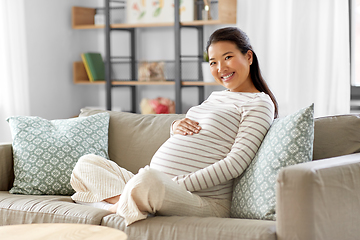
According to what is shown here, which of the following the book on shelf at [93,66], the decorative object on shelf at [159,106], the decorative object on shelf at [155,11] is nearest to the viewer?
the decorative object on shelf at [155,11]

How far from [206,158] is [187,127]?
17cm

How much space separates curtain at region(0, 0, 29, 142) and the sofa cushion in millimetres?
2511

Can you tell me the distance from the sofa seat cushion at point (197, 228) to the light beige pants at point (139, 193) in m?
0.03

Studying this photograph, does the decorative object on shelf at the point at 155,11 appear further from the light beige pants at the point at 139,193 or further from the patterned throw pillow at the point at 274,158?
the patterned throw pillow at the point at 274,158

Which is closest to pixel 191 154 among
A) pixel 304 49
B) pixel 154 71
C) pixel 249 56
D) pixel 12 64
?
pixel 249 56

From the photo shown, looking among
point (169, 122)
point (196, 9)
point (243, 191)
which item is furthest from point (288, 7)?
point (243, 191)

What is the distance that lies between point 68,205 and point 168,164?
40 centimetres

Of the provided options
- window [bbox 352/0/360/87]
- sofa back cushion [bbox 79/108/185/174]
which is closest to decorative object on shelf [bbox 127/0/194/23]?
window [bbox 352/0/360/87]

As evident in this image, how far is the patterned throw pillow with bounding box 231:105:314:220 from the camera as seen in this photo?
1566mm

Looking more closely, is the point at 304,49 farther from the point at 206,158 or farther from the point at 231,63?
the point at 206,158

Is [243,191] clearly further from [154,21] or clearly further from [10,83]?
[10,83]

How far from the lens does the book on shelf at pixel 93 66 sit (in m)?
3.97

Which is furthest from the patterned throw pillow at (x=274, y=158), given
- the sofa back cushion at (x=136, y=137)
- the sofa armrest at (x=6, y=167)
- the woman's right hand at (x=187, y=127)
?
the sofa armrest at (x=6, y=167)

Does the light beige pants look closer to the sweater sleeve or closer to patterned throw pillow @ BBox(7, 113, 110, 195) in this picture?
the sweater sleeve
